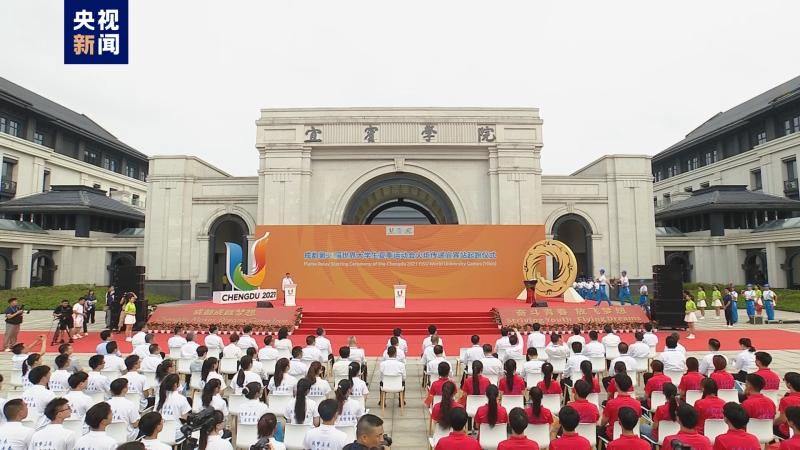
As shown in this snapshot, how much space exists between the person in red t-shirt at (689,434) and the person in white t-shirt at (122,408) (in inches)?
214

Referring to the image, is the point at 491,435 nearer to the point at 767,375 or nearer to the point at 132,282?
the point at 767,375

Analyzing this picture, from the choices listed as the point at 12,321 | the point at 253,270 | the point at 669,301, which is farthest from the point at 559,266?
the point at 12,321

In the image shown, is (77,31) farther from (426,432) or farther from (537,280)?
(537,280)

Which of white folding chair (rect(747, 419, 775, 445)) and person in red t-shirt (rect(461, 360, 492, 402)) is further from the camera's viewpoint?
→ person in red t-shirt (rect(461, 360, 492, 402))

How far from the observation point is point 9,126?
30.5 meters

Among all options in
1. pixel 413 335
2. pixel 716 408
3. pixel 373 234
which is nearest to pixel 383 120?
pixel 373 234

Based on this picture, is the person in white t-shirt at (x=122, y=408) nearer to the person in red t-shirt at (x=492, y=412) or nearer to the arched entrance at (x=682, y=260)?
the person in red t-shirt at (x=492, y=412)

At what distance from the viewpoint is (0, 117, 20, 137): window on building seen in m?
29.9

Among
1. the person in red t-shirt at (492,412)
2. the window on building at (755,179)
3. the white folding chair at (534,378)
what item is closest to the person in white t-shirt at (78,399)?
the person in red t-shirt at (492,412)

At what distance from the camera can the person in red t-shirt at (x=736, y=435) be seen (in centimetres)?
377

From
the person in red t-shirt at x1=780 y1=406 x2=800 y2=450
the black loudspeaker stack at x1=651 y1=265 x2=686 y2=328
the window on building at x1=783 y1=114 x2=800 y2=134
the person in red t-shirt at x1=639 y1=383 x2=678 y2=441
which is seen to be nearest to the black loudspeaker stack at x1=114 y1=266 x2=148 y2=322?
the person in red t-shirt at x1=639 y1=383 x2=678 y2=441

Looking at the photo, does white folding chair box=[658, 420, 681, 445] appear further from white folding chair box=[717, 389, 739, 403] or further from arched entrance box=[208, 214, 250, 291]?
arched entrance box=[208, 214, 250, 291]

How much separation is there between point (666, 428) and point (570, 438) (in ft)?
5.57

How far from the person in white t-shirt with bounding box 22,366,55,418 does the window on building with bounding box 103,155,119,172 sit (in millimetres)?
41960
